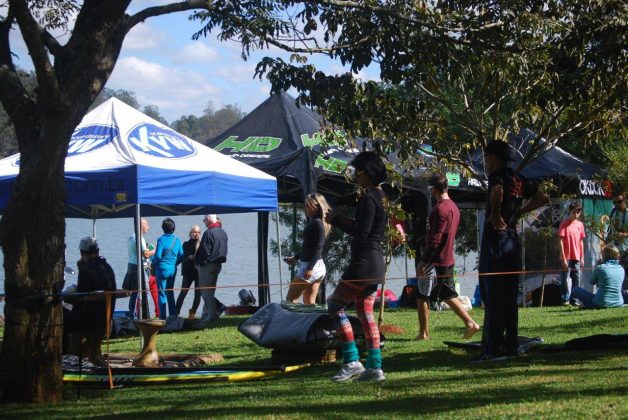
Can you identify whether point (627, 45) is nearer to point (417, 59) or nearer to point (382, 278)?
point (417, 59)

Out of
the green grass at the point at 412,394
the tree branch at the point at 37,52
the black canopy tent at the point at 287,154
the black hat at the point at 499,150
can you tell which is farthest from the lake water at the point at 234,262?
the tree branch at the point at 37,52

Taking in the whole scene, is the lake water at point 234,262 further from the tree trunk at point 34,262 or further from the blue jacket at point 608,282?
the tree trunk at point 34,262

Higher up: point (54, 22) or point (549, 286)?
point (54, 22)

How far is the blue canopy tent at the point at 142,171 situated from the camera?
13.2 meters

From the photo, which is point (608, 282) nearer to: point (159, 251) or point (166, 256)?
point (166, 256)

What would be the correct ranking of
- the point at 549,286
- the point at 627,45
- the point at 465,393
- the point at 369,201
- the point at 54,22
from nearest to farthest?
the point at 465,393, the point at 369,201, the point at 627,45, the point at 54,22, the point at 549,286

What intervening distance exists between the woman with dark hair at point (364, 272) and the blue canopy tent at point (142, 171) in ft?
16.9

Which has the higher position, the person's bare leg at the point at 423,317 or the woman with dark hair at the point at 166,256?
the woman with dark hair at the point at 166,256

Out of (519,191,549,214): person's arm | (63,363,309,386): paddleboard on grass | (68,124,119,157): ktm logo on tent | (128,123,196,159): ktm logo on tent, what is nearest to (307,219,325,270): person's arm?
(128,123,196,159): ktm logo on tent

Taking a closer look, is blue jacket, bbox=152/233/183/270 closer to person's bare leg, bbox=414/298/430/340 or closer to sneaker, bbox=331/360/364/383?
person's bare leg, bbox=414/298/430/340

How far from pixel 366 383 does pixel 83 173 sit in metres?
6.32

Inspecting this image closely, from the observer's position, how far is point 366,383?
810cm

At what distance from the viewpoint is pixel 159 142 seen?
14.2 metres

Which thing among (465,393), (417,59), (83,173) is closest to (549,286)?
(83,173)
